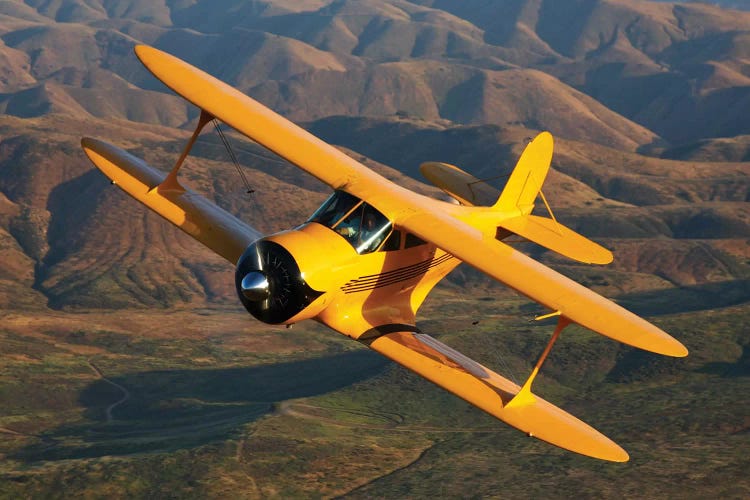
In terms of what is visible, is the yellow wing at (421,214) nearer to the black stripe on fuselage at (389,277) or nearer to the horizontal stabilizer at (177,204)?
the black stripe on fuselage at (389,277)

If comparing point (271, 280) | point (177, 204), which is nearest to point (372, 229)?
point (271, 280)

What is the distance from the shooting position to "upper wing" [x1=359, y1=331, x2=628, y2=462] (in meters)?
26.7

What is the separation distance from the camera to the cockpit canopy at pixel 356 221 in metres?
28.4

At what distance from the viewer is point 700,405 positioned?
92.2 m

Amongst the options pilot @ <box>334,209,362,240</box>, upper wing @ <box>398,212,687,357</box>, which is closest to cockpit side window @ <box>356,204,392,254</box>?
pilot @ <box>334,209,362,240</box>

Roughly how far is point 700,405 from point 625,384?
18.9 metres

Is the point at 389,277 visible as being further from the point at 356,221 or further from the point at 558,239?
the point at 558,239

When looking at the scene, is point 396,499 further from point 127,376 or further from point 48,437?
point 127,376

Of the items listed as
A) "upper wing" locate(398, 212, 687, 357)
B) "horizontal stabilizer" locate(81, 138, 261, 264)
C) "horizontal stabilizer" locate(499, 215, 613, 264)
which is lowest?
"horizontal stabilizer" locate(81, 138, 261, 264)

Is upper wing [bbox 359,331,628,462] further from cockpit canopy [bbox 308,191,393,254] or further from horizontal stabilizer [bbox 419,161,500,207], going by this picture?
horizontal stabilizer [bbox 419,161,500,207]

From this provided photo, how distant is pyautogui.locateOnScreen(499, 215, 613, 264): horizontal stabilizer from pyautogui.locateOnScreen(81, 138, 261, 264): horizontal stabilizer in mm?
10318

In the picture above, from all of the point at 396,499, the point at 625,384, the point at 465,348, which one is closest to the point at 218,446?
the point at 396,499

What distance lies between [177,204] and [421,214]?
11.6 meters

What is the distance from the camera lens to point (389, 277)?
30.2 m
